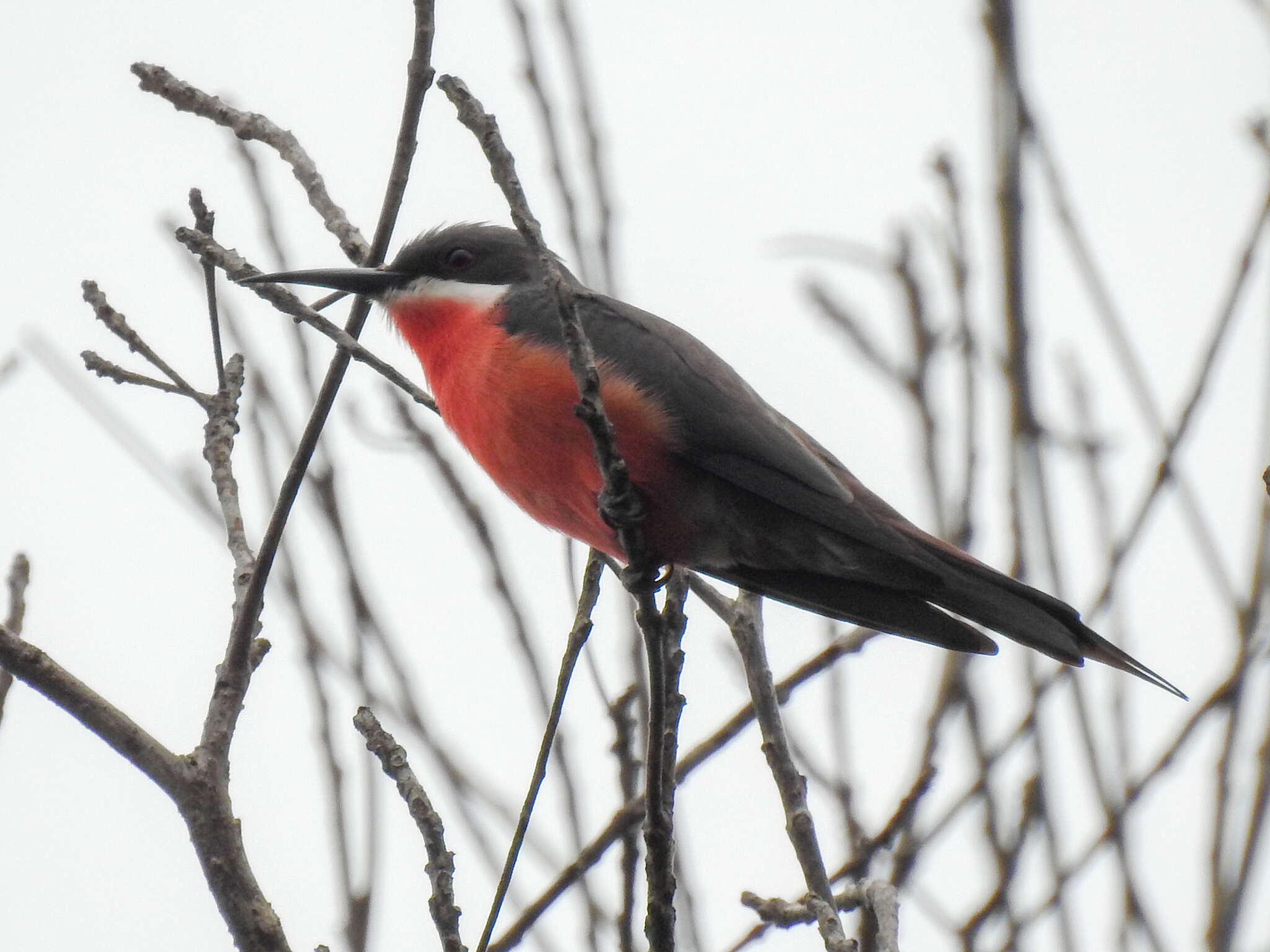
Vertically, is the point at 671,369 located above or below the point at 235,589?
above

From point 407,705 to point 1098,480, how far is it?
84.9 inches

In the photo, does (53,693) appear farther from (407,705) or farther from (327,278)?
(327,278)

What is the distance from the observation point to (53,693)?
2.66 m

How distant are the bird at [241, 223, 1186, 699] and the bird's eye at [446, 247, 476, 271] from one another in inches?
23.9

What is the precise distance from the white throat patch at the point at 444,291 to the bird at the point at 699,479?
446mm

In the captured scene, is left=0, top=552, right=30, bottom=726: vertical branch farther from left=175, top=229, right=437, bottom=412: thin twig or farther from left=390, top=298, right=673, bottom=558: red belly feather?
left=390, top=298, right=673, bottom=558: red belly feather

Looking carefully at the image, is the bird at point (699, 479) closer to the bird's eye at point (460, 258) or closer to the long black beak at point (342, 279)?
the long black beak at point (342, 279)

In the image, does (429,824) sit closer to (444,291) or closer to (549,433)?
(549,433)

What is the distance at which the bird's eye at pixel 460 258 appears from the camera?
16.5 ft

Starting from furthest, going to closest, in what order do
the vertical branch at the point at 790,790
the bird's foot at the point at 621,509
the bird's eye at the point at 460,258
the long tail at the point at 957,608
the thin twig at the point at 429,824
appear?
the bird's eye at the point at 460,258 < the long tail at the point at 957,608 < the bird's foot at the point at 621,509 < the vertical branch at the point at 790,790 < the thin twig at the point at 429,824

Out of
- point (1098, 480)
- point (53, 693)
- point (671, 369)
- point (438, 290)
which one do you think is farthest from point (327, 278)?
point (1098, 480)

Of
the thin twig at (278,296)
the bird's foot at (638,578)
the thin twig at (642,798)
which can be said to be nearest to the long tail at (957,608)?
the thin twig at (642,798)

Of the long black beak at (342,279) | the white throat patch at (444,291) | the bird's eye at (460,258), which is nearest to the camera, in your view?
the long black beak at (342,279)

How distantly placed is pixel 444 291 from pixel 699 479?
128 centimetres
